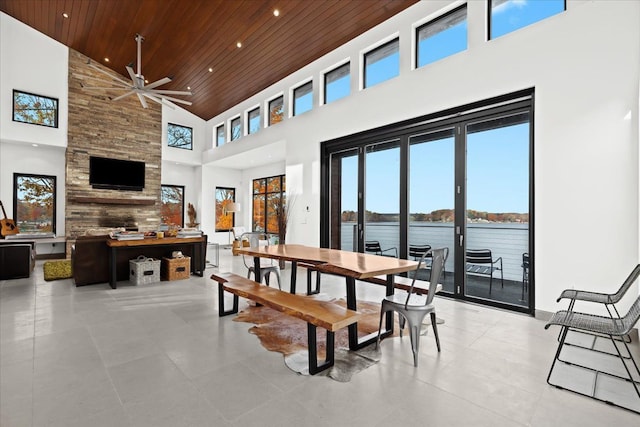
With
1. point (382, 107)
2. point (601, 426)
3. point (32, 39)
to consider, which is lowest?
point (601, 426)

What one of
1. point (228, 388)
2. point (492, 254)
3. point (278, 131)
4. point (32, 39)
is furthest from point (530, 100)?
point (32, 39)

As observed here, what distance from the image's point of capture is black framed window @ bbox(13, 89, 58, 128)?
742 centimetres

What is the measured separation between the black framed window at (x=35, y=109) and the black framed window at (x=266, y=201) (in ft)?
19.2

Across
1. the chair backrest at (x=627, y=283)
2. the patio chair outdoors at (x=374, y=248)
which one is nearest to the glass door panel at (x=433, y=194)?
the patio chair outdoors at (x=374, y=248)

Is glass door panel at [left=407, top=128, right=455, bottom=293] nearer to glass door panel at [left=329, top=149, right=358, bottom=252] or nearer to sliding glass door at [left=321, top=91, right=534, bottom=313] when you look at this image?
sliding glass door at [left=321, top=91, right=534, bottom=313]

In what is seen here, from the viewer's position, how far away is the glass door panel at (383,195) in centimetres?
537

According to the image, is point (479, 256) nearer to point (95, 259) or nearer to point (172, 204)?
point (95, 259)

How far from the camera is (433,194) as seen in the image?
4848mm

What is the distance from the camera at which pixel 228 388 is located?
2.15 m

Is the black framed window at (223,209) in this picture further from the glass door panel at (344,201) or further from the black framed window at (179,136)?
the glass door panel at (344,201)

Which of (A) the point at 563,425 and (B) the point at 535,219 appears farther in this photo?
(B) the point at 535,219

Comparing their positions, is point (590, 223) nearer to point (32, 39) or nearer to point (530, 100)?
point (530, 100)

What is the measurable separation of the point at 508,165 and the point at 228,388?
4110mm

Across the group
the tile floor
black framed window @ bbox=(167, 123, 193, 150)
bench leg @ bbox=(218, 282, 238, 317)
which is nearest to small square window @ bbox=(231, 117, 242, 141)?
black framed window @ bbox=(167, 123, 193, 150)
